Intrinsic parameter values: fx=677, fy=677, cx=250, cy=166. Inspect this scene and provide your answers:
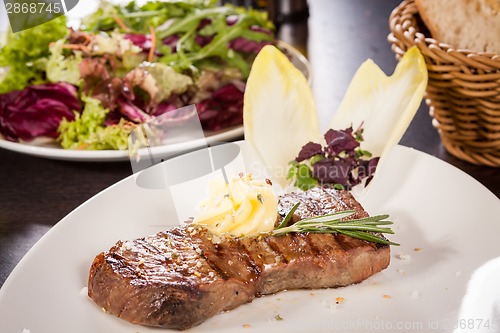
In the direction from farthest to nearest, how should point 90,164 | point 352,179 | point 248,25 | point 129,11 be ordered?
point 129,11 → point 248,25 → point 90,164 → point 352,179

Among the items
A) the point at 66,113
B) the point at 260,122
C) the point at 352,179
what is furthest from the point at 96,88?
the point at 352,179

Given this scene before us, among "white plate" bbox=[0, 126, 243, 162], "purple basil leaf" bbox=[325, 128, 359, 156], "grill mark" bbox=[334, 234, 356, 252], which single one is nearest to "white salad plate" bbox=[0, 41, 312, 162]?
"white plate" bbox=[0, 126, 243, 162]

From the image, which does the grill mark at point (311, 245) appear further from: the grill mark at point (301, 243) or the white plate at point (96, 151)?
the white plate at point (96, 151)

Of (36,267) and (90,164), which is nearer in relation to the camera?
(36,267)

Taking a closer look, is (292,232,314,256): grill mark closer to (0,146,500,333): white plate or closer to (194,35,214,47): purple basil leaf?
(0,146,500,333): white plate

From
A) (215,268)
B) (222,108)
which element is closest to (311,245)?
(215,268)

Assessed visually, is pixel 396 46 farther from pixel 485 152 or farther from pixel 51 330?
pixel 51 330
